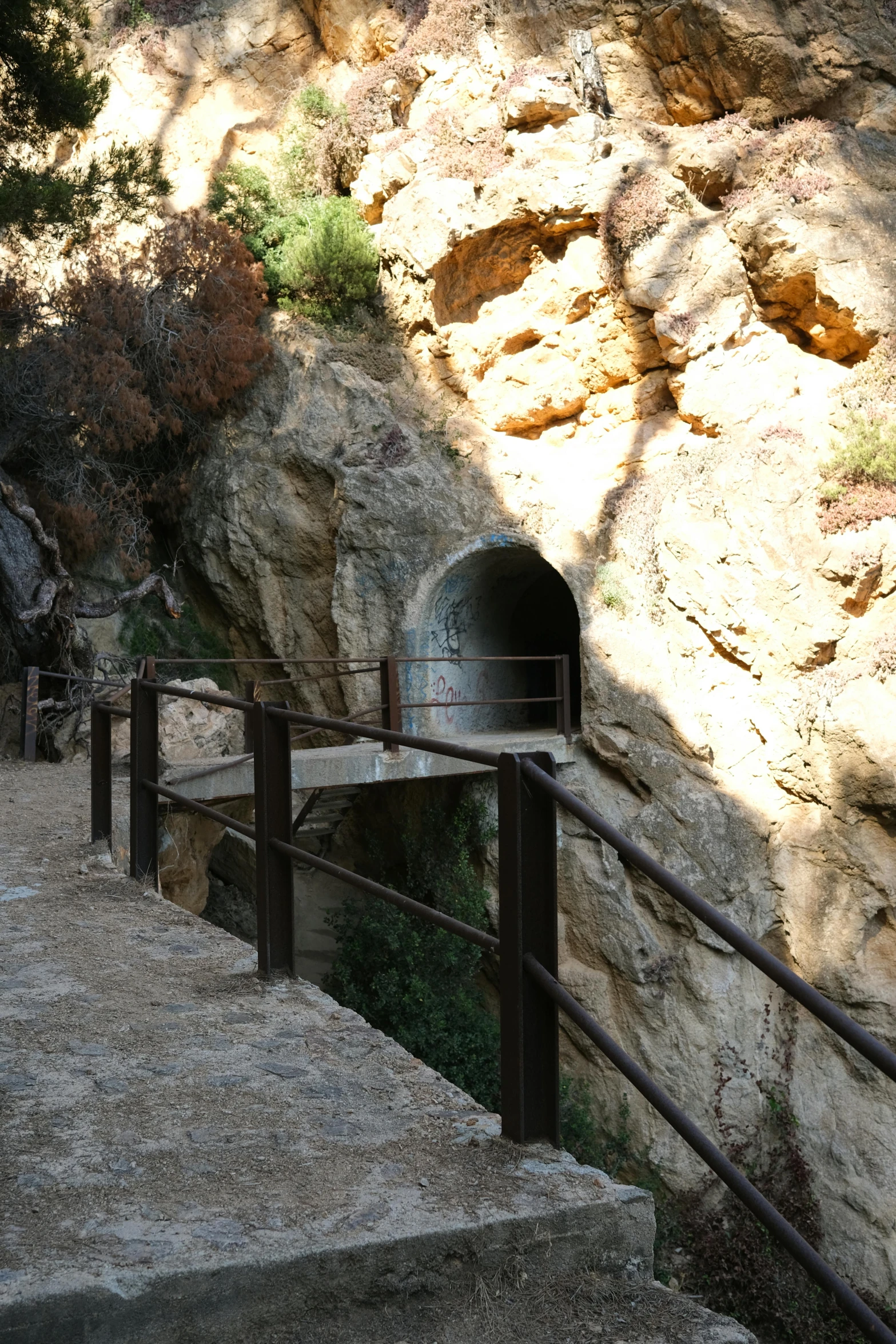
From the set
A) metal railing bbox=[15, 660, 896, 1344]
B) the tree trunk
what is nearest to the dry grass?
the tree trunk

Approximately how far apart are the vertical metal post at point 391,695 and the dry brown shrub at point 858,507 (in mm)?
5183

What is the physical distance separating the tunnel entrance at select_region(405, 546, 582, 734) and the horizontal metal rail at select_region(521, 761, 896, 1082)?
9548 millimetres

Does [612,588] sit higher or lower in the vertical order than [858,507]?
lower

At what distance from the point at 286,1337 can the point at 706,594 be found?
11.1 metres

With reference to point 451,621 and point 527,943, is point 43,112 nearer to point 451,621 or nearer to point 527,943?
point 451,621

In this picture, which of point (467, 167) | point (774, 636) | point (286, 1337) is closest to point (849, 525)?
point (774, 636)

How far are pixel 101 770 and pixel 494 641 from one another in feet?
34.4

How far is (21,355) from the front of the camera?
45.2ft

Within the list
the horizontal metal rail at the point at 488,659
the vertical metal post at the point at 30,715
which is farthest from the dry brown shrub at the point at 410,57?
the vertical metal post at the point at 30,715

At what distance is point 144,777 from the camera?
538cm

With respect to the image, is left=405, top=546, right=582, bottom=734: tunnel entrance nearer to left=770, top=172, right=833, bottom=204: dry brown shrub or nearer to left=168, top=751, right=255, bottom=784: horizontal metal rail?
left=168, top=751, right=255, bottom=784: horizontal metal rail

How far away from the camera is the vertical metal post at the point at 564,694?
12805 mm

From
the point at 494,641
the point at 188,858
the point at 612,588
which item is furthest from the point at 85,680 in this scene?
the point at 494,641

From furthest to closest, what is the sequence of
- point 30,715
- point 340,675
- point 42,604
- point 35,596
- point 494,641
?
point 494,641 → point 35,596 → point 42,604 → point 340,675 → point 30,715
